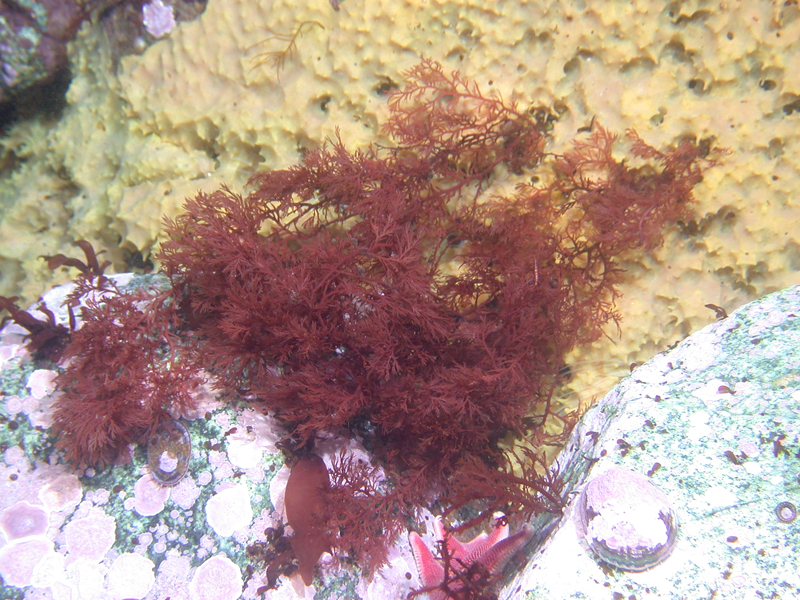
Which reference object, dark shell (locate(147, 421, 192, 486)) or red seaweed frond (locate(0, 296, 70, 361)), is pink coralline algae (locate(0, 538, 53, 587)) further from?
red seaweed frond (locate(0, 296, 70, 361))

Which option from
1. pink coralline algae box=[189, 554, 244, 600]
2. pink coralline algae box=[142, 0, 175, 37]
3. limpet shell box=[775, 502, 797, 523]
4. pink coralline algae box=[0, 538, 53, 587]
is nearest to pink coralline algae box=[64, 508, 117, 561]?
pink coralline algae box=[0, 538, 53, 587]

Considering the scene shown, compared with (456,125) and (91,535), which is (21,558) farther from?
(456,125)

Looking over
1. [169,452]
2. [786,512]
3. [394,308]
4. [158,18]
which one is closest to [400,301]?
[394,308]

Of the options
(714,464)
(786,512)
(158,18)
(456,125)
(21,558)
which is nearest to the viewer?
(786,512)

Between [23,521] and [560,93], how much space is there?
158 inches

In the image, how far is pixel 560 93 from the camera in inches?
111

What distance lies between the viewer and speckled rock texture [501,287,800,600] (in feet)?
5.82

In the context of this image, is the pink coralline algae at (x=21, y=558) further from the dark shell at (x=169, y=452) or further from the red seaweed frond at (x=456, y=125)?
the red seaweed frond at (x=456, y=125)

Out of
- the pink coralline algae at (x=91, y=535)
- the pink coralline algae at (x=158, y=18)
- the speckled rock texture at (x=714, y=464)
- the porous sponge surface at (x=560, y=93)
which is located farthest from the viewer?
the pink coralline algae at (x=158, y=18)

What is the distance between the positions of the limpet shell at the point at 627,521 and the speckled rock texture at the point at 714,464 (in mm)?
44

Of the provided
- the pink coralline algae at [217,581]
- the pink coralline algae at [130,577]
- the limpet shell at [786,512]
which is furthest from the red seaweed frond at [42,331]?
the limpet shell at [786,512]

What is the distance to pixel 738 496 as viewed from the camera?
74.2 inches

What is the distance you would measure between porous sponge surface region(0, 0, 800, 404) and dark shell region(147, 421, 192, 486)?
4.85 ft

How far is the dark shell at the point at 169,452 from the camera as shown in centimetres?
252
